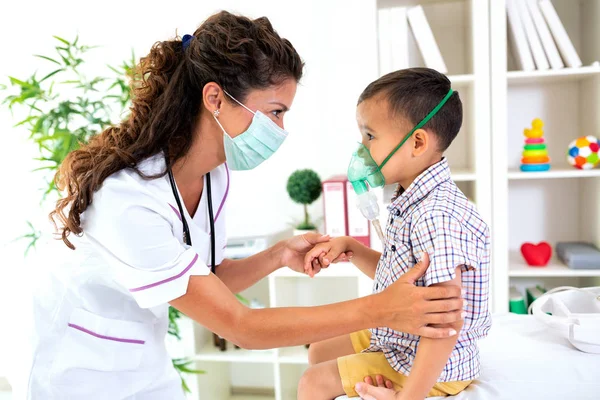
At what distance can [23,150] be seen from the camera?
3.02 metres

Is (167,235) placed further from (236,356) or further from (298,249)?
(236,356)

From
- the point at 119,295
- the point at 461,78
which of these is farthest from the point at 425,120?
the point at 461,78

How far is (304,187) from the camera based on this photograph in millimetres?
2523

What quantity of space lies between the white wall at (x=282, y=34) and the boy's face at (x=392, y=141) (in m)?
1.32

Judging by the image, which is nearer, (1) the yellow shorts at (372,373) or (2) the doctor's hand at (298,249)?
(1) the yellow shorts at (372,373)

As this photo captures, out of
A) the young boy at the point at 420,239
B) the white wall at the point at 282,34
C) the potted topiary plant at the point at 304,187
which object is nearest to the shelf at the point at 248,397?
the white wall at the point at 282,34

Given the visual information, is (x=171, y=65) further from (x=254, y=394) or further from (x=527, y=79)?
(x=254, y=394)

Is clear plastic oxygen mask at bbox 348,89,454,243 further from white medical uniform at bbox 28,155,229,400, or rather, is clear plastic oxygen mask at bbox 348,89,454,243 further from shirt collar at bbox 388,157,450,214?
white medical uniform at bbox 28,155,229,400

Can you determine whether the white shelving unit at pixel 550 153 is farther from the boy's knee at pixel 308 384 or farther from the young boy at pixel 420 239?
the boy's knee at pixel 308 384

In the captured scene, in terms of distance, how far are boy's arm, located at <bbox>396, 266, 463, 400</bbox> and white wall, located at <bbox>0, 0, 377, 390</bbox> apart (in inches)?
66.3

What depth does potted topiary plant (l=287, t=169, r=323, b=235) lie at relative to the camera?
2.53m

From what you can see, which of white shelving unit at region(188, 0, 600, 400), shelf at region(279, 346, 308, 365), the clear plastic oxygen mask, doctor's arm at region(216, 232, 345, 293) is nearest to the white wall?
white shelving unit at region(188, 0, 600, 400)

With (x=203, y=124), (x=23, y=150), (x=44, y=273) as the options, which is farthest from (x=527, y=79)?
(x=23, y=150)

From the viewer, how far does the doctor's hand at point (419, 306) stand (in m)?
1.05
